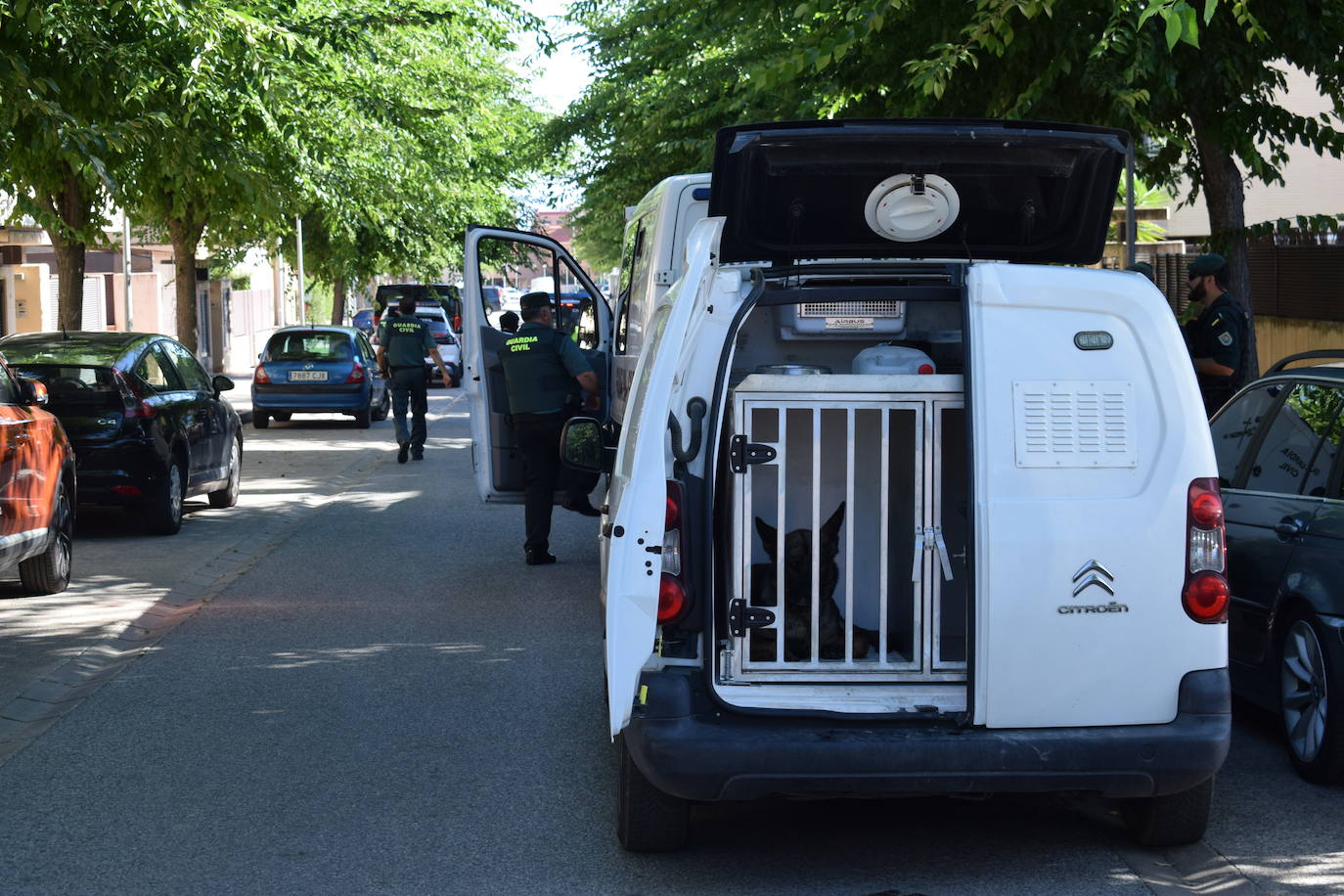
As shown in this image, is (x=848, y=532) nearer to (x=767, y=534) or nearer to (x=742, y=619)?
(x=767, y=534)

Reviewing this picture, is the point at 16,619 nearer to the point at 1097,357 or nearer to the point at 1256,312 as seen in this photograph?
the point at 1097,357

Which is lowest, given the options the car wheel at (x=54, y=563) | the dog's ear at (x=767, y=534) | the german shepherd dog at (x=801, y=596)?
the car wheel at (x=54, y=563)

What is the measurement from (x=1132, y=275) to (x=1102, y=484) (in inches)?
25.1

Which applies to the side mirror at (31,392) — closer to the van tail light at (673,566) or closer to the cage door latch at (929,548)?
the van tail light at (673,566)

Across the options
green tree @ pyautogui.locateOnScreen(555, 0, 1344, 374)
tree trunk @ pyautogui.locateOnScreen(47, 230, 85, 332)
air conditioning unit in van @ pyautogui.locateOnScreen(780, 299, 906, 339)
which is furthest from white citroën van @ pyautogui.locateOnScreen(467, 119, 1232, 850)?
tree trunk @ pyautogui.locateOnScreen(47, 230, 85, 332)

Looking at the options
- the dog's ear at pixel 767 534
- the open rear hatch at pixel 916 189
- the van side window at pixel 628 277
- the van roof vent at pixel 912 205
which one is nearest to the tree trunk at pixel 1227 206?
the van side window at pixel 628 277

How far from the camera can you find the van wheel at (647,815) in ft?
17.6

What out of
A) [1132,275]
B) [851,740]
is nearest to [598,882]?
[851,740]

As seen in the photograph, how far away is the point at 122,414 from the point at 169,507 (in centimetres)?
87

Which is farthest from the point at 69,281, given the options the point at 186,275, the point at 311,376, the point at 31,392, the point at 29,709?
the point at 29,709

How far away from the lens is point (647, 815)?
213 inches

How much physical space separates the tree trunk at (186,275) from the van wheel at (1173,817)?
23.1 m

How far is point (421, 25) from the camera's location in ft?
63.5

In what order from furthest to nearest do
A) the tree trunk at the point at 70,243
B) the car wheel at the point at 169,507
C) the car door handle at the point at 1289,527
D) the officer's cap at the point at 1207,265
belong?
the tree trunk at the point at 70,243 < the car wheel at the point at 169,507 < the officer's cap at the point at 1207,265 < the car door handle at the point at 1289,527
